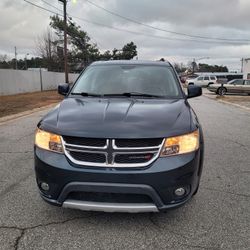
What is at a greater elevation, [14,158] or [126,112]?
[126,112]

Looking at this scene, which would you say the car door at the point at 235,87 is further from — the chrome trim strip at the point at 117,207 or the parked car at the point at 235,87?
the chrome trim strip at the point at 117,207

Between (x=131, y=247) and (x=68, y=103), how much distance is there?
6.11 ft

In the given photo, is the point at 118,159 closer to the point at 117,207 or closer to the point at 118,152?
the point at 118,152

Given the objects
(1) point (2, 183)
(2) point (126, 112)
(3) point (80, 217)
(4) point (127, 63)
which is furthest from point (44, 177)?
(4) point (127, 63)

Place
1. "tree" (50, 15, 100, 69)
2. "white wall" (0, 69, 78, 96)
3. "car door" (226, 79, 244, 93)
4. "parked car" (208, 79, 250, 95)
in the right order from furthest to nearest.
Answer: "tree" (50, 15, 100, 69)
"car door" (226, 79, 244, 93)
"parked car" (208, 79, 250, 95)
"white wall" (0, 69, 78, 96)

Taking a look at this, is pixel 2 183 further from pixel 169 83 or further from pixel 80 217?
pixel 169 83

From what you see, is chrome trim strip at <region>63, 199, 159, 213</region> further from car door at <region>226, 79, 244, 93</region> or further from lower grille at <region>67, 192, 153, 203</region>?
car door at <region>226, 79, 244, 93</region>

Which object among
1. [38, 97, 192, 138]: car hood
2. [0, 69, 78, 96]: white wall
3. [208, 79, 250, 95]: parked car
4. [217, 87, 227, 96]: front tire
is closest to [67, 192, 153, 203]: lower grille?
[38, 97, 192, 138]: car hood

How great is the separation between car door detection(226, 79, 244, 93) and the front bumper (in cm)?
3271

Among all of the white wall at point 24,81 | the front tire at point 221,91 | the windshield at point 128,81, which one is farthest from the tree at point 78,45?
the windshield at point 128,81

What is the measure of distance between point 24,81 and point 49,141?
31967 millimetres

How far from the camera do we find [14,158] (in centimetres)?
690

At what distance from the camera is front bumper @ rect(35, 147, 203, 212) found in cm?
350

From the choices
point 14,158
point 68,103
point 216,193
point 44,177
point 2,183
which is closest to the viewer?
point 44,177
